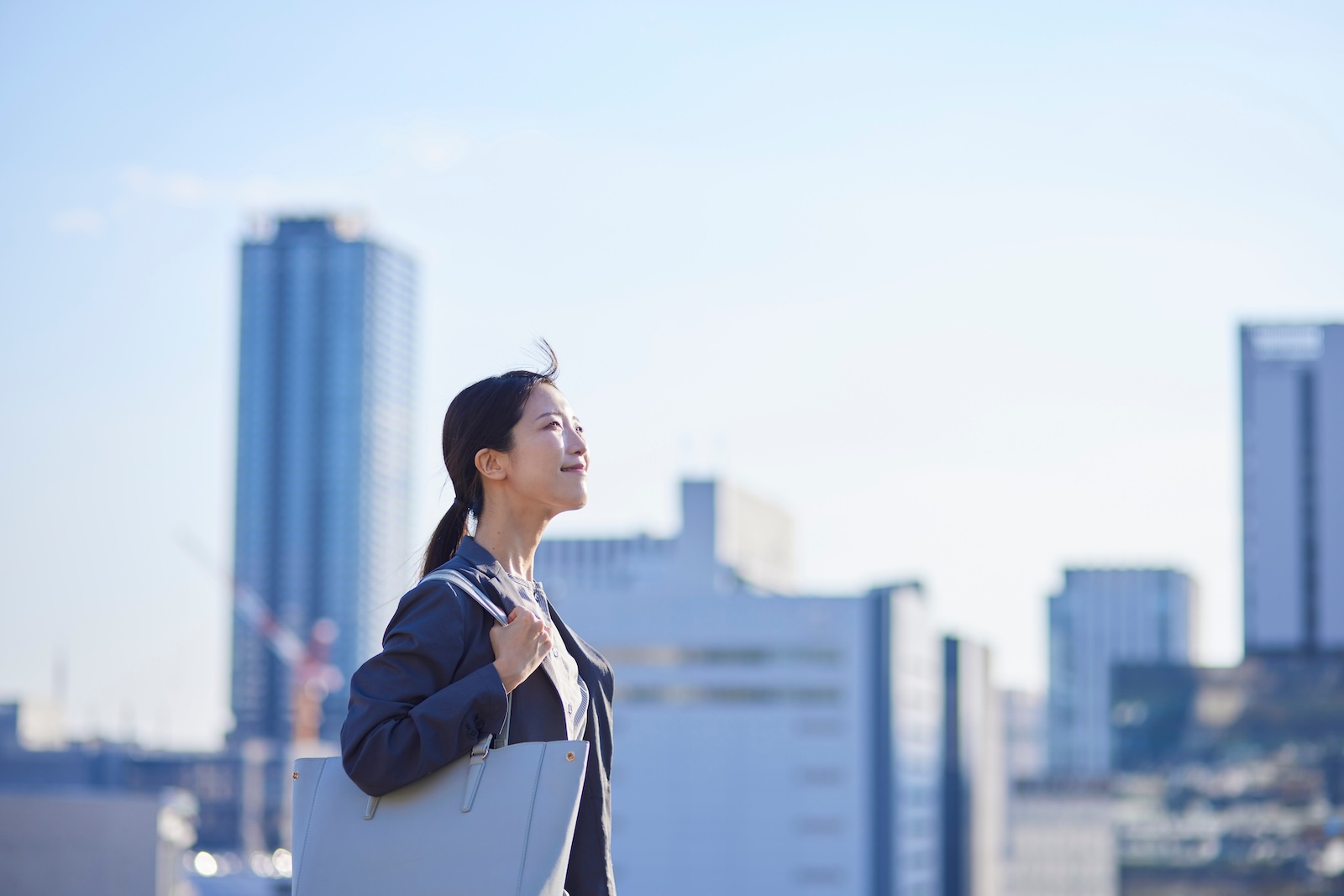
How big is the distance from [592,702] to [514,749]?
36 cm

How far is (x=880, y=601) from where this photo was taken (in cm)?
7181

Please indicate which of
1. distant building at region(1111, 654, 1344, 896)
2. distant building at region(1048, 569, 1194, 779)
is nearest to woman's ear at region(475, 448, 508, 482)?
distant building at region(1111, 654, 1344, 896)

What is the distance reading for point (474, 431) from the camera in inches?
107

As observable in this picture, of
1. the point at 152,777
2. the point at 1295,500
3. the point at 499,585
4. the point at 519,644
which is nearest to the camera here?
the point at 519,644

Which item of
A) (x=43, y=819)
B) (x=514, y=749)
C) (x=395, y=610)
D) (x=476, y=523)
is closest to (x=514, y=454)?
(x=476, y=523)

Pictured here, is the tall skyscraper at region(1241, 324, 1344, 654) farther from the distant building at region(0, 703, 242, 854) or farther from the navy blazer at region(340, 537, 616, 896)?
the navy blazer at region(340, 537, 616, 896)

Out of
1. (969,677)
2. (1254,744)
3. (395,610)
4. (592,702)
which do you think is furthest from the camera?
(969,677)

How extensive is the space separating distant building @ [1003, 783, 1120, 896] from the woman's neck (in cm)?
13700

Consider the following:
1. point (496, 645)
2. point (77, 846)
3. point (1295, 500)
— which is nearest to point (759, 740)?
point (1295, 500)

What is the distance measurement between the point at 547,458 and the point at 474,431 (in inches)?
5.3

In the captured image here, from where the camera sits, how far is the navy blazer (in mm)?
2297

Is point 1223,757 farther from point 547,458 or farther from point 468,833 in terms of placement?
point 468,833

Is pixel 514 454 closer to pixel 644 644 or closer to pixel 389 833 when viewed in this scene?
pixel 389 833

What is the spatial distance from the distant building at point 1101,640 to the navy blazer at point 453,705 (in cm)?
19925
